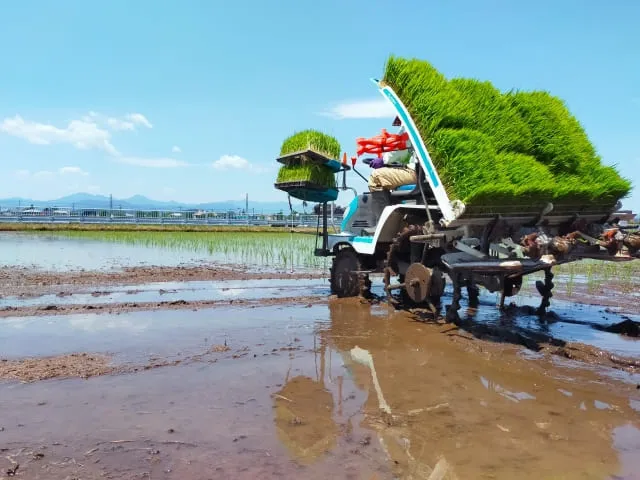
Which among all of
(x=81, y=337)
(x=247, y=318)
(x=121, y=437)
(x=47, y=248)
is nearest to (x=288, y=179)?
(x=247, y=318)

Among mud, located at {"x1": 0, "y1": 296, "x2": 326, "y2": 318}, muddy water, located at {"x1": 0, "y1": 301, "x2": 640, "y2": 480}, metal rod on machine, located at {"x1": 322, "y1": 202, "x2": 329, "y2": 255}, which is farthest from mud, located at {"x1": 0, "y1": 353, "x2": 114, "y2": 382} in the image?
metal rod on machine, located at {"x1": 322, "y1": 202, "x2": 329, "y2": 255}

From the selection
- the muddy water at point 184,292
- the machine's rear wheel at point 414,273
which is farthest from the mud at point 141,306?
Answer: the machine's rear wheel at point 414,273

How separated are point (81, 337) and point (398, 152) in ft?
15.9

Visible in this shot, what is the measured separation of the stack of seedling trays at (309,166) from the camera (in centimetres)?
880

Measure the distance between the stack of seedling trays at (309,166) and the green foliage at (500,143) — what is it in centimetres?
244

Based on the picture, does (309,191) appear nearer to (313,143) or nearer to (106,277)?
(313,143)

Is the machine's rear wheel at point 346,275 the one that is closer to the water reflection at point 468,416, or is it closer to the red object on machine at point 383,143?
the red object on machine at point 383,143

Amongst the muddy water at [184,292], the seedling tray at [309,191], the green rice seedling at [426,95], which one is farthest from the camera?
the seedling tray at [309,191]

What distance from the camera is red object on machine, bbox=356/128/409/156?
293 inches

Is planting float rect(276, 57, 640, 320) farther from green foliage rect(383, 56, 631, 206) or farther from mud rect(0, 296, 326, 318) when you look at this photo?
mud rect(0, 296, 326, 318)

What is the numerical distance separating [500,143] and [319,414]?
381 centimetres

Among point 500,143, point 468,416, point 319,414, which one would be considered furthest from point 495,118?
point 319,414

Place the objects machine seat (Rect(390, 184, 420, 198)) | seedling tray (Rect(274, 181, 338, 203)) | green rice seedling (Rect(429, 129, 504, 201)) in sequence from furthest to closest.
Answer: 1. seedling tray (Rect(274, 181, 338, 203))
2. machine seat (Rect(390, 184, 420, 198))
3. green rice seedling (Rect(429, 129, 504, 201))

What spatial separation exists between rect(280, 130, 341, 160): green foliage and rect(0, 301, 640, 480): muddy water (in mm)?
3891
